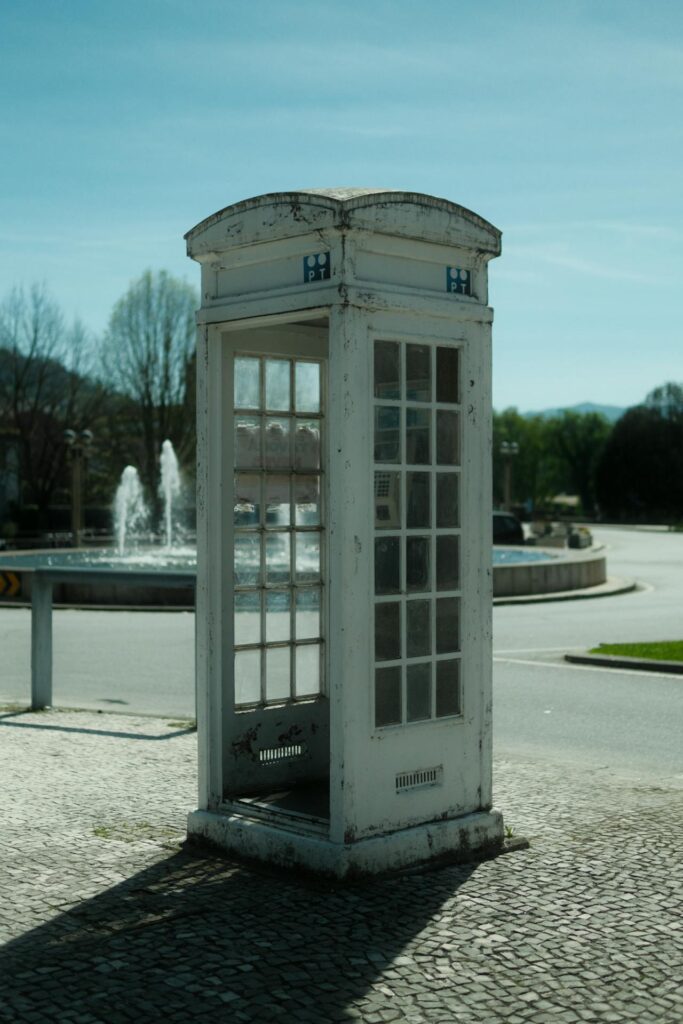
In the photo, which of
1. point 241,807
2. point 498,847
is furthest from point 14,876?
point 498,847

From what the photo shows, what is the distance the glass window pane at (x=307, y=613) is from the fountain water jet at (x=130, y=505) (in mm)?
47974

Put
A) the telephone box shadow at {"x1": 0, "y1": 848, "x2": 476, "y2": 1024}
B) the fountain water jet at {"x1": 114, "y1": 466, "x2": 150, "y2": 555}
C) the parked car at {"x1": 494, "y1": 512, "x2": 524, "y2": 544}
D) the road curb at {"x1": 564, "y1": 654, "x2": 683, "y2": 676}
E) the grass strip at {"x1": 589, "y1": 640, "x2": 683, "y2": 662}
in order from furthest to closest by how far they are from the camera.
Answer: the fountain water jet at {"x1": 114, "y1": 466, "x2": 150, "y2": 555} → the parked car at {"x1": 494, "y1": 512, "x2": 524, "y2": 544} → the grass strip at {"x1": 589, "y1": 640, "x2": 683, "y2": 662} → the road curb at {"x1": 564, "y1": 654, "x2": 683, "y2": 676} → the telephone box shadow at {"x1": 0, "y1": 848, "x2": 476, "y2": 1024}

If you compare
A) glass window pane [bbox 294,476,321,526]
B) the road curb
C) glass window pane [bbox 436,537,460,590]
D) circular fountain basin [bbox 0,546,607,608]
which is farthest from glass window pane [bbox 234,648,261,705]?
circular fountain basin [bbox 0,546,607,608]

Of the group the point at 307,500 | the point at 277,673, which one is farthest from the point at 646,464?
the point at 277,673

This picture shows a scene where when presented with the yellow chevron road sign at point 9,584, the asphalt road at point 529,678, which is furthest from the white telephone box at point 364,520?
the yellow chevron road sign at point 9,584

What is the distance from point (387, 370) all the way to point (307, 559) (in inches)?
55.5

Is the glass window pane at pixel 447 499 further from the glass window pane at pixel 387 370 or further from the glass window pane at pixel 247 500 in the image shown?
the glass window pane at pixel 247 500

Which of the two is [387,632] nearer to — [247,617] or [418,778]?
[418,778]

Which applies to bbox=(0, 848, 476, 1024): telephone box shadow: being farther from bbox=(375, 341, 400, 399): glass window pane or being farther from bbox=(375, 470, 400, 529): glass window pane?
bbox=(375, 341, 400, 399): glass window pane

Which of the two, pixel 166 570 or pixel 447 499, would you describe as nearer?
pixel 447 499

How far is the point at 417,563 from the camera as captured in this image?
5.65 metres

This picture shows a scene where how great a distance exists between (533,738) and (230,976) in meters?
5.64

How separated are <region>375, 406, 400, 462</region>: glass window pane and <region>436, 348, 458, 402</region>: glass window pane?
0.90ft

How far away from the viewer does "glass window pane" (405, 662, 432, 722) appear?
18.4 ft
